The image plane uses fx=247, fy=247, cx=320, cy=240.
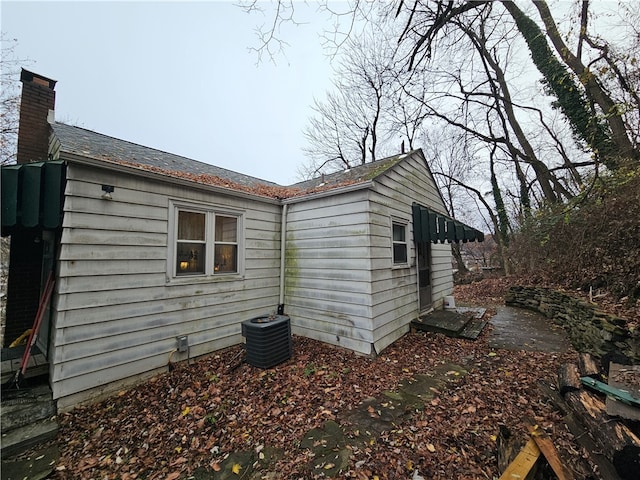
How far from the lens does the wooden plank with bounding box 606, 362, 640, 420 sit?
2.13 metres

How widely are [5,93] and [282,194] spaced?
43.7 feet

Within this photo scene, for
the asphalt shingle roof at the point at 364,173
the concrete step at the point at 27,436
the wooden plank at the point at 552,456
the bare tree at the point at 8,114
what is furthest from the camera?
the bare tree at the point at 8,114

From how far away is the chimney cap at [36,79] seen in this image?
5020mm

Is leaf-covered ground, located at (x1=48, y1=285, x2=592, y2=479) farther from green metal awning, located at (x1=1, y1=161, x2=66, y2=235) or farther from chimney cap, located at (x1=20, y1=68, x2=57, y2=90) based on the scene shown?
chimney cap, located at (x1=20, y1=68, x2=57, y2=90)

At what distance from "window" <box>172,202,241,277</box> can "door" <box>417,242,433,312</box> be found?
524 cm

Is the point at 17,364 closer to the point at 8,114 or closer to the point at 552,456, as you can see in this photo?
the point at 552,456

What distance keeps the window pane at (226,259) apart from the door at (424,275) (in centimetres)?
516

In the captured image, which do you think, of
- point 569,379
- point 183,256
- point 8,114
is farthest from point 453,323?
point 8,114

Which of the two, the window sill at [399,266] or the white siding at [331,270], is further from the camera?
the window sill at [399,266]

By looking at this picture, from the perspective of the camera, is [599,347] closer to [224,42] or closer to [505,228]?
[224,42]

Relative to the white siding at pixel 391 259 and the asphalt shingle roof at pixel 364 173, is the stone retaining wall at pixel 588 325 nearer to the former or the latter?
the white siding at pixel 391 259

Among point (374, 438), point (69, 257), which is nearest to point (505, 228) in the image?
point (374, 438)

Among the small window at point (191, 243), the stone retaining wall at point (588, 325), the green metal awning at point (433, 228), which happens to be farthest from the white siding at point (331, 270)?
the stone retaining wall at point (588, 325)

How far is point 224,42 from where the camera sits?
5953 mm
